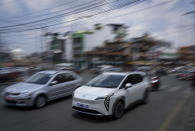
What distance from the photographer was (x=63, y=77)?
31.2 feet

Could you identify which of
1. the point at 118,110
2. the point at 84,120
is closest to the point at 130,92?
the point at 118,110

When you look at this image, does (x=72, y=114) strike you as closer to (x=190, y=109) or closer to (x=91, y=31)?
(x=190, y=109)

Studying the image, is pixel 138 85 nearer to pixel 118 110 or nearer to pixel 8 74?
pixel 118 110

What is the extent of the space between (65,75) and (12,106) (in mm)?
2845

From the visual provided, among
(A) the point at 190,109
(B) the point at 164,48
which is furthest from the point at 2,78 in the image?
(B) the point at 164,48

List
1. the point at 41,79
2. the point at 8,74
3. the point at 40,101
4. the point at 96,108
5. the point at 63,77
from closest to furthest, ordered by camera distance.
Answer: the point at 96,108 < the point at 40,101 < the point at 41,79 < the point at 63,77 < the point at 8,74

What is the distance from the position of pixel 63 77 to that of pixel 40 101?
1.96m

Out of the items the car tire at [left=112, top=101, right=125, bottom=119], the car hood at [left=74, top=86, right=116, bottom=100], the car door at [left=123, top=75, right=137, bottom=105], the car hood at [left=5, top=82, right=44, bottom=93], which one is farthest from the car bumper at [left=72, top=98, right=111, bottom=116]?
the car hood at [left=5, top=82, right=44, bottom=93]

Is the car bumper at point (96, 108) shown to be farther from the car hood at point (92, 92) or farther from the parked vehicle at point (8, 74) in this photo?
the parked vehicle at point (8, 74)

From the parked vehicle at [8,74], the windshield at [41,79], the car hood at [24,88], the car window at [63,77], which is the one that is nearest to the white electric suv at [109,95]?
the car hood at [24,88]

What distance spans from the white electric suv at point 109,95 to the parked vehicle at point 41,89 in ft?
6.24

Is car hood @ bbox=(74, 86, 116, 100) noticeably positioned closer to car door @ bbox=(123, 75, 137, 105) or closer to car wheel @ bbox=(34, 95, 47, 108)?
car door @ bbox=(123, 75, 137, 105)

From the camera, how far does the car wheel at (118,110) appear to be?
6343 mm

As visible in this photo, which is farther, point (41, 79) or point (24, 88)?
point (41, 79)
